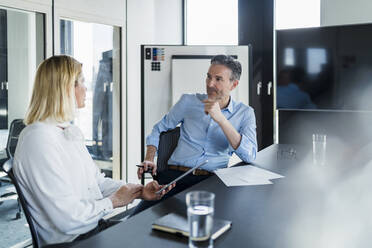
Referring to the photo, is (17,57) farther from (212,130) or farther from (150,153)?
(212,130)

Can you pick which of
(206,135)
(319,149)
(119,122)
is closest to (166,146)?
(206,135)

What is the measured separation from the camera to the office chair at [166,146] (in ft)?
7.91

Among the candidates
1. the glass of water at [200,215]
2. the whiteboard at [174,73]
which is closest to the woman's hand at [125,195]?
the glass of water at [200,215]

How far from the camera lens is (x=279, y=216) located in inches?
50.5

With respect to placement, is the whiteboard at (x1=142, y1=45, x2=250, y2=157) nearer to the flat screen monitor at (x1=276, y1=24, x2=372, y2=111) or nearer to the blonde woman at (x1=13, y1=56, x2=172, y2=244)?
the flat screen monitor at (x1=276, y1=24, x2=372, y2=111)

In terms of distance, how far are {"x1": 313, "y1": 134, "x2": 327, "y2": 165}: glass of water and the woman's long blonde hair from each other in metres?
1.38

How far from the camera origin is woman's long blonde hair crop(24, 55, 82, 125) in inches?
58.9

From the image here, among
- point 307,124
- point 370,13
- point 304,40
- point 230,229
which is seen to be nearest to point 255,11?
point 304,40

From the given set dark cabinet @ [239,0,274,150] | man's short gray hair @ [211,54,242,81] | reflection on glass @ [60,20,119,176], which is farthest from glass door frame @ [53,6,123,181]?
man's short gray hair @ [211,54,242,81]

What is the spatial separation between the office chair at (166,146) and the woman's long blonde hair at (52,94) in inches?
37.0

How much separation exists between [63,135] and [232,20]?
341 centimetres

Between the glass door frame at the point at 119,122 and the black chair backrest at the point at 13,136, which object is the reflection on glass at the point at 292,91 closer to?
the glass door frame at the point at 119,122

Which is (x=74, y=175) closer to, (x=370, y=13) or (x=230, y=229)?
(x=230, y=229)

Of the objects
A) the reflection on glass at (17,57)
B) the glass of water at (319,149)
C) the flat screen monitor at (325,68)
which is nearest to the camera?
the glass of water at (319,149)
